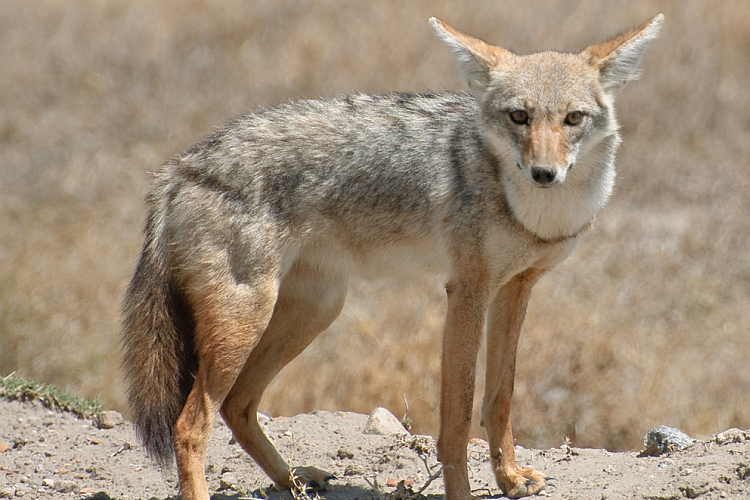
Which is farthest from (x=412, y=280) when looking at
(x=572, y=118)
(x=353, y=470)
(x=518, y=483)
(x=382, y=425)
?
(x=572, y=118)

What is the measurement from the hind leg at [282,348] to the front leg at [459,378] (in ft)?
3.47

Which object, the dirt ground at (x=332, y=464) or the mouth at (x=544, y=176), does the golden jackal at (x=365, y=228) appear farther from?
the dirt ground at (x=332, y=464)

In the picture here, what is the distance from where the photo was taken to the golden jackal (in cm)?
531

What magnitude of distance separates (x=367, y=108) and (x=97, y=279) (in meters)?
7.32

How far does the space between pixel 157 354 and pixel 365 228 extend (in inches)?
58.5

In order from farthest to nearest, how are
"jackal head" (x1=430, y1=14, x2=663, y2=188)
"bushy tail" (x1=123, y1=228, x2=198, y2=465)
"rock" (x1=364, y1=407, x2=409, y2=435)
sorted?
"rock" (x1=364, y1=407, x2=409, y2=435)
"bushy tail" (x1=123, y1=228, x2=198, y2=465)
"jackal head" (x1=430, y1=14, x2=663, y2=188)

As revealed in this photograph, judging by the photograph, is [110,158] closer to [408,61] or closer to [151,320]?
[408,61]

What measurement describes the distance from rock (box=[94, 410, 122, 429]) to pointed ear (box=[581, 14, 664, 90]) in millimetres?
4484

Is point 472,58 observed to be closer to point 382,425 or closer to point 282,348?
point 282,348

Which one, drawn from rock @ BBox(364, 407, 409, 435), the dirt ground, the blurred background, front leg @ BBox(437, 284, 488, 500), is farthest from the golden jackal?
the blurred background

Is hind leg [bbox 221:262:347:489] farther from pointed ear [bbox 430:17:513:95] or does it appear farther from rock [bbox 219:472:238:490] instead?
pointed ear [bbox 430:17:513:95]

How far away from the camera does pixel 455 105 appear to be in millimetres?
6004

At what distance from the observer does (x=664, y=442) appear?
6250 millimetres

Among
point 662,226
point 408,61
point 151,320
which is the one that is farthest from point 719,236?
point 151,320
